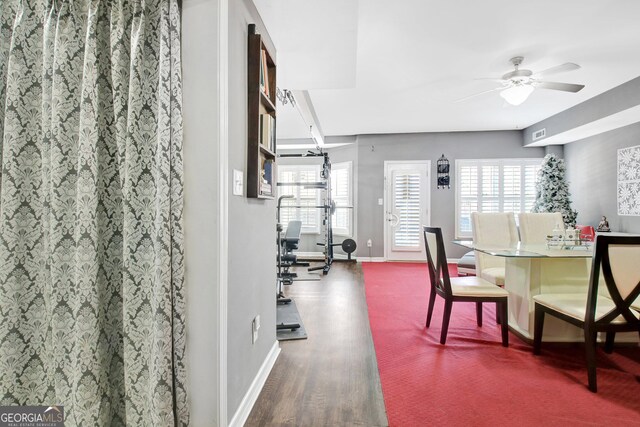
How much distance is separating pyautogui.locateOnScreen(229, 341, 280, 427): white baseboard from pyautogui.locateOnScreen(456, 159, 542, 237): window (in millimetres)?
5386

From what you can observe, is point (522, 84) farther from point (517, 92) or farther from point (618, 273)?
point (618, 273)

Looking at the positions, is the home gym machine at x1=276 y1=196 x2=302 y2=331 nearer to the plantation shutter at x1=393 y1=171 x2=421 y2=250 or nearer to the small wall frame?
the plantation shutter at x1=393 y1=171 x2=421 y2=250

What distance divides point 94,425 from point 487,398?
2.05 metres

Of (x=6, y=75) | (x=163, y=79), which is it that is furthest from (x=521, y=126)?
(x=6, y=75)

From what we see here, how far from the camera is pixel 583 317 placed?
2133mm

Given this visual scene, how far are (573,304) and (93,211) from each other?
2914 mm

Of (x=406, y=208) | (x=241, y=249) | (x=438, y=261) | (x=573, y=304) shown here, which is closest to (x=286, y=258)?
(x=438, y=261)

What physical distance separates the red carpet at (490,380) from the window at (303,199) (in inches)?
178

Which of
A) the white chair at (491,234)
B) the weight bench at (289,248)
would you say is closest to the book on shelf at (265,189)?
the white chair at (491,234)

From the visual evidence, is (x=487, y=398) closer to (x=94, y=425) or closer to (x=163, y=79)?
(x=94, y=425)

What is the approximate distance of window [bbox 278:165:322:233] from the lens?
766 cm

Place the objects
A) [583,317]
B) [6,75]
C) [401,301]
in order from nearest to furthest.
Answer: [6,75], [583,317], [401,301]

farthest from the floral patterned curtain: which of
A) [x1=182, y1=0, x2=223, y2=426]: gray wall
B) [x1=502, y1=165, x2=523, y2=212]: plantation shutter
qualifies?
[x1=502, y1=165, x2=523, y2=212]: plantation shutter

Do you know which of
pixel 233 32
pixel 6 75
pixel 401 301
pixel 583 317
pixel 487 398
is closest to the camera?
pixel 6 75
